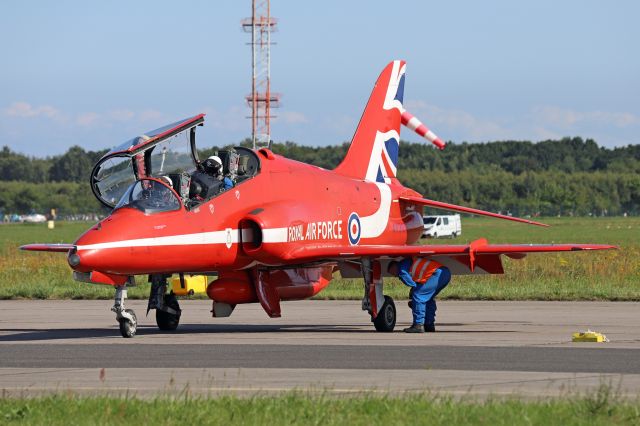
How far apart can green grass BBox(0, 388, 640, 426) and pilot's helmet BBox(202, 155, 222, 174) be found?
32.5 feet

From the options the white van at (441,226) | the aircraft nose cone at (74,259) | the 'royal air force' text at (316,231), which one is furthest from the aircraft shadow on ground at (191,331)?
the white van at (441,226)

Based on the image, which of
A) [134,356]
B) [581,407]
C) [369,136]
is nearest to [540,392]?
[581,407]

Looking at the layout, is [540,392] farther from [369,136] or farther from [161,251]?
[369,136]

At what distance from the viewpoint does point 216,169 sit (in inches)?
882

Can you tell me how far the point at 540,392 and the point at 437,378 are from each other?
1.64 meters

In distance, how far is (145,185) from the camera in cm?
2133

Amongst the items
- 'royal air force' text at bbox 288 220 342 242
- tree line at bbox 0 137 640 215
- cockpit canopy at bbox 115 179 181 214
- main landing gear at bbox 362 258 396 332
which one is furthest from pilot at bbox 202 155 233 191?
tree line at bbox 0 137 640 215

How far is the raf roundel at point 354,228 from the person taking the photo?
84.0 feet

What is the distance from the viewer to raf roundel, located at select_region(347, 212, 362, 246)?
84.0 feet

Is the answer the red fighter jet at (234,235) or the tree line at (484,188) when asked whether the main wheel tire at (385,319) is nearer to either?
the red fighter jet at (234,235)

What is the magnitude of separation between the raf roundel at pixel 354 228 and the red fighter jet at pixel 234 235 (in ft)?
0.06

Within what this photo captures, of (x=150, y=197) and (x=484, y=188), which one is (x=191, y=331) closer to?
(x=150, y=197)

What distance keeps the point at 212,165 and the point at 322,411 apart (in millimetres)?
10936

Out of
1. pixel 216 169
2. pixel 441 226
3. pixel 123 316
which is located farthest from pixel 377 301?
pixel 441 226
